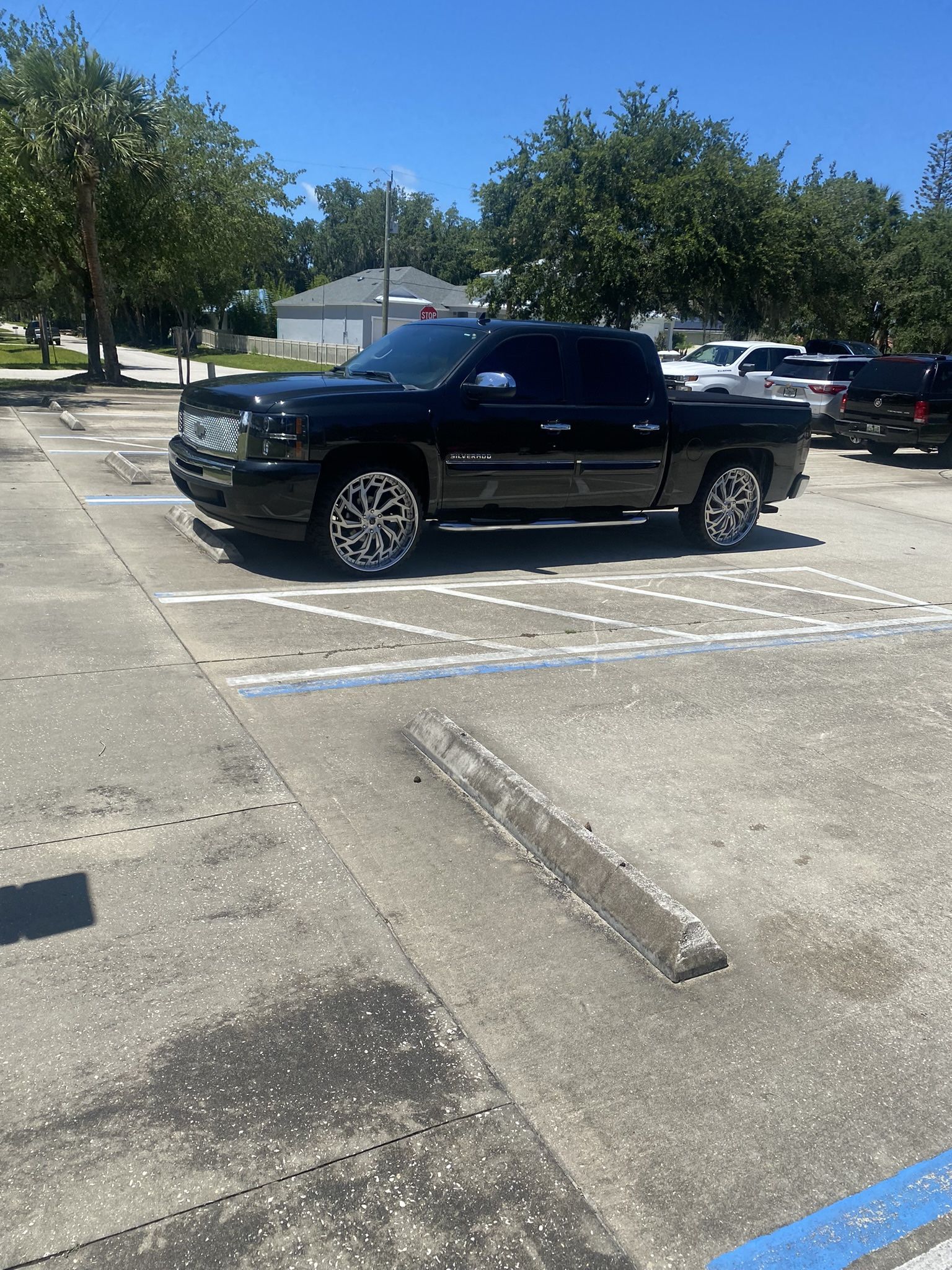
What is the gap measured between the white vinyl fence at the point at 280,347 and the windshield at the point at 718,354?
2321 centimetres

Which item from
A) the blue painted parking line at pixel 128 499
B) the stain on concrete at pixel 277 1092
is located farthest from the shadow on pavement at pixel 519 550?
the stain on concrete at pixel 277 1092

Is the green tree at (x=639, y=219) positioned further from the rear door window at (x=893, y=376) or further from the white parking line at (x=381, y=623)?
the white parking line at (x=381, y=623)

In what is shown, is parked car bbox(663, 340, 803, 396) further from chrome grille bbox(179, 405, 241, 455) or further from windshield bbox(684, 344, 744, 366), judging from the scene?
chrome grille bbox(179, 405, 241, 455)

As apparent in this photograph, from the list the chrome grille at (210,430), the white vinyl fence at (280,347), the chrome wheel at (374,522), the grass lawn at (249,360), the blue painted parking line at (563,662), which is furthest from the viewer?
the white vinyl fence at (280,347)

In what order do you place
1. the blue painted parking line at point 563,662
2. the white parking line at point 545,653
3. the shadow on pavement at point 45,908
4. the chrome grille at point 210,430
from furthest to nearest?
the chrome grille at point 210,430
the white parking line at point 545,653
the blue painted parking line at point 563,662
the shadow on pavement at point 45,908

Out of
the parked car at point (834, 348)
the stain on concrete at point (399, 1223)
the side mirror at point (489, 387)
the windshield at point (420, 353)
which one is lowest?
the stain on concrete at point (399, 1223)

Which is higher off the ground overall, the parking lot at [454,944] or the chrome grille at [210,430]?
the chrome grille at [210,430]

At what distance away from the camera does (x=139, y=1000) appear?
3.09 meters

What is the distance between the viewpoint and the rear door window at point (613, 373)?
8.60 meters

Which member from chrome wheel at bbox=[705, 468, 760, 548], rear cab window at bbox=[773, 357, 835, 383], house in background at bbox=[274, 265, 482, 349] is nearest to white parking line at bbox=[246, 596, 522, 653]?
chrome wheel at bbox=[705, 468, 760, 548]

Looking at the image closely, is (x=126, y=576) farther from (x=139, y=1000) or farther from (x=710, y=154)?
(x=710, y=154)

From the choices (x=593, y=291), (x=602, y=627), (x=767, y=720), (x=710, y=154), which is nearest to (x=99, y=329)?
(x=593, y=291)

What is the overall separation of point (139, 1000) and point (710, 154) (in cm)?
3431

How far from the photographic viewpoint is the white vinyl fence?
5228 centimetres
